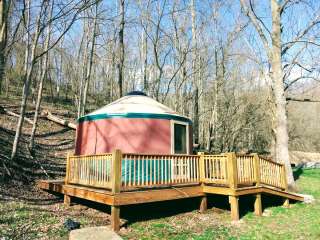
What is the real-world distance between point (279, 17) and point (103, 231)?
410 inches

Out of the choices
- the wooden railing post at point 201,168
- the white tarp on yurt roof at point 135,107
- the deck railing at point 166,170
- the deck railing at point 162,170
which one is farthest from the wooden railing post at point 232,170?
Result: the white tarp on yurt roof at point 135,107

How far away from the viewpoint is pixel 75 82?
29625 millimetres

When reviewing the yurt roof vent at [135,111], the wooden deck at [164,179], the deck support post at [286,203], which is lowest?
the deck support post at [286,203]

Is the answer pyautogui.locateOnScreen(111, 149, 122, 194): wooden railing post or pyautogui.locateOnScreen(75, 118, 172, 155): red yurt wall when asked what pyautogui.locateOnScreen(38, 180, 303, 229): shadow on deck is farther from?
pyautogui.locateOnScreen(75, 118, 172, 155): red yurt wall

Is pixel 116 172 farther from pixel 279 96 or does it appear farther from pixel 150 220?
pixel 279 96

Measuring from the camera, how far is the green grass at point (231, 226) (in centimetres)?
581

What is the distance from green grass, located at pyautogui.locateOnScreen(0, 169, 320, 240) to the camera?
216 inches

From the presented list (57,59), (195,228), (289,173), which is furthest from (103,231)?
(57,59)

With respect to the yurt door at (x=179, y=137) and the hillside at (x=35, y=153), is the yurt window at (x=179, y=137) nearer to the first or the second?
the yurt door at (x=179, y=137)

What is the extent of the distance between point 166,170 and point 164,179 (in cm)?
22

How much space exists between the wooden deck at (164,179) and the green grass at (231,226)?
40 cm

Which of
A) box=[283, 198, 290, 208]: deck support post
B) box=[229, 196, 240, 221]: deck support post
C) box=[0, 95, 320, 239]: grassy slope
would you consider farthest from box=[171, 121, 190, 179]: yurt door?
box=[283, 198, 290, 208]: deck support post

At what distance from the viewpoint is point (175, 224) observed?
654 cm

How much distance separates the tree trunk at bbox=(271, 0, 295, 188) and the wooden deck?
2129 mm
